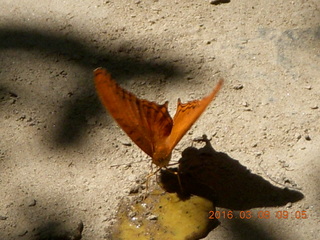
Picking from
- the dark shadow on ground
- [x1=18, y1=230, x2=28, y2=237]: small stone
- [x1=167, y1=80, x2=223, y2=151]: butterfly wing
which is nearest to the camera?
[x1=167, y1=80, x2=223, y2=151]: butterfly wing

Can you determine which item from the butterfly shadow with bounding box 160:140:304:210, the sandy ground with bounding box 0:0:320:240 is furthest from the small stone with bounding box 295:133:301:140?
the butterfly shadow with bounding box 160:140:304:210

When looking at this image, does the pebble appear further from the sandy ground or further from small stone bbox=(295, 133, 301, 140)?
small stone bbox=(295, 133, 301, 140)

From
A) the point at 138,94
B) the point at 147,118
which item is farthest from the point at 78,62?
the point at 147,118

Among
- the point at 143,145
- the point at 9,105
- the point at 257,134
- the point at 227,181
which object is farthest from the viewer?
the point at 9,105

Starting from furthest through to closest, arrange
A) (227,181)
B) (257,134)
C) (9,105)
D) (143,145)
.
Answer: (9,105), (257,134), (227,181), (143,145)

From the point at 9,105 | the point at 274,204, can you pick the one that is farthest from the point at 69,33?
the point at 274,204

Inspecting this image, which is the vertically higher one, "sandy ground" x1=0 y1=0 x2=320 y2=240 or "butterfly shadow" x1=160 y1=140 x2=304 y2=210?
"sandy ground" x1=0 y1=0 x2=320 y2=240

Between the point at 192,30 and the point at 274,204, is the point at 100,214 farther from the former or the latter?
the point at 192,30
